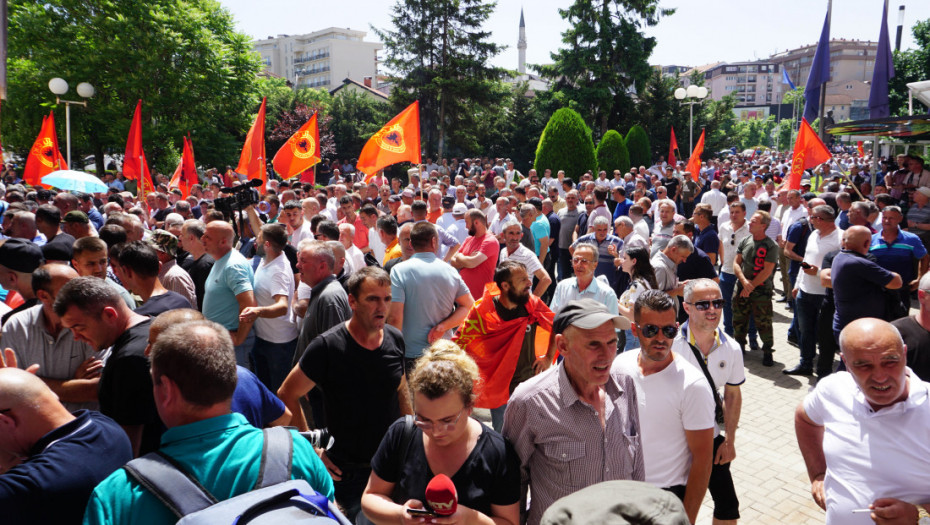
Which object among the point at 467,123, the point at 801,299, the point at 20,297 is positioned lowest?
the point at 801,299

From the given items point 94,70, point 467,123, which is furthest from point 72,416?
point 467,123

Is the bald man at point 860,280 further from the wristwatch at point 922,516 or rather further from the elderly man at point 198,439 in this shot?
the elderly man at point 198,439

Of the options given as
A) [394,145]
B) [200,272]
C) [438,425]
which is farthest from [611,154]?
[438,425]

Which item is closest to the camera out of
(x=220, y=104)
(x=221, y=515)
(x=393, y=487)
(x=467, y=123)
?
(x=221, y=515)

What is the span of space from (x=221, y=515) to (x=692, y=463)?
233cm

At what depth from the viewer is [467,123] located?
126 ft

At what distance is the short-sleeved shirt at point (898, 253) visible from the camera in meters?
6.59

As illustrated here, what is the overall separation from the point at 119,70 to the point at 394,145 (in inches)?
1003

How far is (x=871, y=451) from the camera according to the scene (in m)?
2.75

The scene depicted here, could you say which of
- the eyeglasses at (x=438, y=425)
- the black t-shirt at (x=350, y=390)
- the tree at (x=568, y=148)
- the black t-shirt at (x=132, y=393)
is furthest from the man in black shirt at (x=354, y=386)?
the tree at (x=568, y=148)

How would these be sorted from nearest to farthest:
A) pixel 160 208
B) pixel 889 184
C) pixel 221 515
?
pixel 221 515 → pixel 160 208 → pixel 889 184

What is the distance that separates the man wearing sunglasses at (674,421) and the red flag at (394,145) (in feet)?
26.2

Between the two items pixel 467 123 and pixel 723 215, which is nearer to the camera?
pixel 723 215

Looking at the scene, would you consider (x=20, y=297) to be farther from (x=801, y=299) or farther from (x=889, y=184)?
(x=889, y=184)
